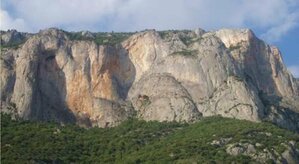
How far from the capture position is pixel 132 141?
5694 inches

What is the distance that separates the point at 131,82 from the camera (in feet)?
579

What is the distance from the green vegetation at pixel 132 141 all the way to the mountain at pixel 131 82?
697 cm

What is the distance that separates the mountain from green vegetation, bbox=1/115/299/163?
697cm

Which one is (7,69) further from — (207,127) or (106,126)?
(207,127)

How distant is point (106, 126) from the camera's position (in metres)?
163

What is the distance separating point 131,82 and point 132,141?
34404 mm

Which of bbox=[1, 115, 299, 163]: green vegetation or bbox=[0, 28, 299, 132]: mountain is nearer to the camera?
bbox=[1, 115, 299, 163]: green vegetation

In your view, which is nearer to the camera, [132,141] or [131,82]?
[132,141]

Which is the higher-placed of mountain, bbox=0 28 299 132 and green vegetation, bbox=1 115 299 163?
mountain, bbox=0 28 299 132

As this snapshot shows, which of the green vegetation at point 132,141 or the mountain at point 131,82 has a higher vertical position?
the mountain at point 131,82

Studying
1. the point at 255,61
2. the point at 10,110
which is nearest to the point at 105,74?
the point at 10,110

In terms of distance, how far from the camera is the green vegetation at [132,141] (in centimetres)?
12657

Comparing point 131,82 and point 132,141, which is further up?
point 131,82

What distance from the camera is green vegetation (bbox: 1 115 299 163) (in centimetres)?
12657
